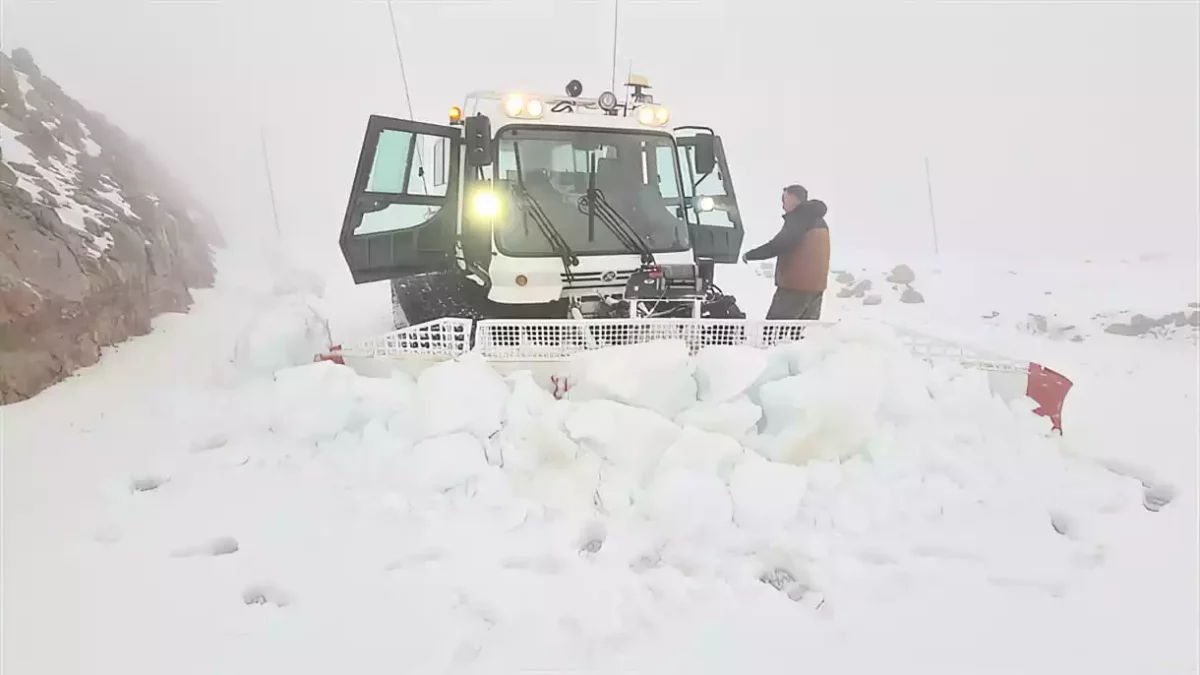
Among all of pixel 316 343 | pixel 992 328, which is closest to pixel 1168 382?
pixel 992 328

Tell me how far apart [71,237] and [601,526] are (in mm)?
3530

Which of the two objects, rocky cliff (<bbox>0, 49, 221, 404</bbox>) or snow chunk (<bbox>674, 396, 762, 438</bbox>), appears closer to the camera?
snow chunk (<bbox>674, 396, 762, 438</bbox>)

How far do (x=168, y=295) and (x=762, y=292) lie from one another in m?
6.25

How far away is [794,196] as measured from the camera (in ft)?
13.7

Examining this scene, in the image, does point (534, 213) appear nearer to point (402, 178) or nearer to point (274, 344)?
point (402, 178)

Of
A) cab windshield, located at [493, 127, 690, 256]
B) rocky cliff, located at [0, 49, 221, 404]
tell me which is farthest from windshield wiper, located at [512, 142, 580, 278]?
rocky cliff, located at [0, 49, 221, 404]

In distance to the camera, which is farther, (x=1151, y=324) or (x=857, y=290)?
(x=857, y=290)

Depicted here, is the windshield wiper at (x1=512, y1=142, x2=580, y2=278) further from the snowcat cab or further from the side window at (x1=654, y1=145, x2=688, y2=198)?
the side window at (x1=654, y1=145, x2=688, y2=198)

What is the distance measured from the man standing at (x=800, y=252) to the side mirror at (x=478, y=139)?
5.59 feet

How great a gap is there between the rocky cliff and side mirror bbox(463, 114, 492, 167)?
7.11 ft

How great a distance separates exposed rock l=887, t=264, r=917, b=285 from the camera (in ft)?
29.5

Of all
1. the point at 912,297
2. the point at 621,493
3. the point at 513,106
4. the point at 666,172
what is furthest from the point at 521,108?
the point at 912,297

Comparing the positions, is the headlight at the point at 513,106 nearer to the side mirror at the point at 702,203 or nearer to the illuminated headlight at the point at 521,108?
the illuminated headlight at the point at 521,108

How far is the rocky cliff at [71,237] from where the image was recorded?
3.17 m
